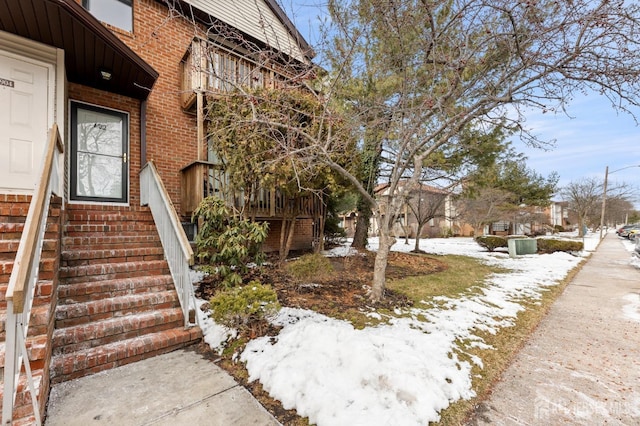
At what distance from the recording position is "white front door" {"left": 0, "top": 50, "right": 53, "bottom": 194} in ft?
13.1

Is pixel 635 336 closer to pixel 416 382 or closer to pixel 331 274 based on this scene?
pixel 416 382

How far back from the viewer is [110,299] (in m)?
3.58

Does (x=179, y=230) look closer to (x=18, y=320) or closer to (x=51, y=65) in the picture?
(x=18, y=320)

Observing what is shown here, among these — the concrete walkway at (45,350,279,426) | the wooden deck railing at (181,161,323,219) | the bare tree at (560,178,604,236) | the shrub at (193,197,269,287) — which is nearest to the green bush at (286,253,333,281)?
the shrub at (193,197,269,287)

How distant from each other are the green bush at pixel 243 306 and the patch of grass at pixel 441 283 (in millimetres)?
2853

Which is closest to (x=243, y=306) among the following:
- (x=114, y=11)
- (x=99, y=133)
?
(x=99, y=133)

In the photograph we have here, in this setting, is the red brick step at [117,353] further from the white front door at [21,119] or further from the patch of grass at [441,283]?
the patch of grass at [441,283]

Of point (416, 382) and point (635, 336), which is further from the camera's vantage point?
point (635, 336)

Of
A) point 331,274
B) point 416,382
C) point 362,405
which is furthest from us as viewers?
A: point 331,274

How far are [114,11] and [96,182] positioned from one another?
3904 mm

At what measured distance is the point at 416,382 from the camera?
2570 mm

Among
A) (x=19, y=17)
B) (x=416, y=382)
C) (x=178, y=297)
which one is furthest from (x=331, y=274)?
(x=19, y=17)

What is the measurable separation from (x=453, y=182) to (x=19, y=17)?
10337mm

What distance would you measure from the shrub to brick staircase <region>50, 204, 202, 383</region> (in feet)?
2.43
